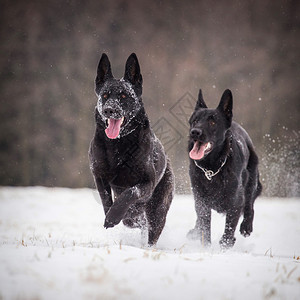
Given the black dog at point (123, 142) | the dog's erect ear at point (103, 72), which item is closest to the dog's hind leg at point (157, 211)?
the black dog at point (123, 142)

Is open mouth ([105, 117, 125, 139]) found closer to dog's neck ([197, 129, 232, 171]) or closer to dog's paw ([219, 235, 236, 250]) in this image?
dog's neck ([197, 129, 232, 171])

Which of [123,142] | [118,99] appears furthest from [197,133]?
[118,99]

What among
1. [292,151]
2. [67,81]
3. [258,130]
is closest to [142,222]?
[292,151]

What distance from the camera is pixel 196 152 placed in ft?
14.1

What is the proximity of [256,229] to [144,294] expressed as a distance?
5076 millimetres

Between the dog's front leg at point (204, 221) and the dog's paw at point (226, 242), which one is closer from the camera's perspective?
the dog's paw at point (226, 242)

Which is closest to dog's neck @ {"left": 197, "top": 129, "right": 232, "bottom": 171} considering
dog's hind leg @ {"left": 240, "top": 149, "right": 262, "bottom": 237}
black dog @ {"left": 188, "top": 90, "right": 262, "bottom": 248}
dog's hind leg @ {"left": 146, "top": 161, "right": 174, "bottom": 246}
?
black dog @ {"left": 188, "top": 90, "right": 262, "bottom": 248}

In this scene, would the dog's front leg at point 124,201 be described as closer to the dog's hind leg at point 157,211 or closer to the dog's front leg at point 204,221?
the dog's hind leg at point 157,211

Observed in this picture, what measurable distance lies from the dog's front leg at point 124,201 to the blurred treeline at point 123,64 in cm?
904

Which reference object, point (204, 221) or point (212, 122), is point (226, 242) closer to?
point (204, 221)

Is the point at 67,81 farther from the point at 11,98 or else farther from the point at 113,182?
the point at 113,182

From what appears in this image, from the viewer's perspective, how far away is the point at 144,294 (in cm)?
200

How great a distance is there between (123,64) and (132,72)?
12.3 meters

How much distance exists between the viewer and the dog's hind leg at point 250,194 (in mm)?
4906
